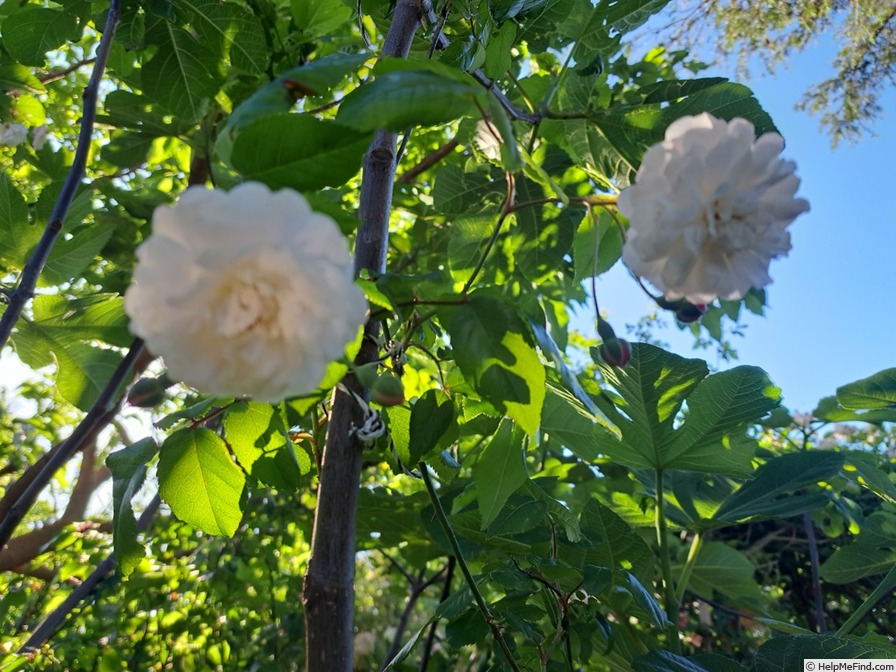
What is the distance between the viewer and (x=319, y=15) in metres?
1.05

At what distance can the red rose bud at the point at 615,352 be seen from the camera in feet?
2.21

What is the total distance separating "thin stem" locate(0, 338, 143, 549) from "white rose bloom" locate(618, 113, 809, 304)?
2.53ft

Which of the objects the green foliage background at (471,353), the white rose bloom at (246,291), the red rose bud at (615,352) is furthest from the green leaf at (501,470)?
the white rose bloom at (246,291)

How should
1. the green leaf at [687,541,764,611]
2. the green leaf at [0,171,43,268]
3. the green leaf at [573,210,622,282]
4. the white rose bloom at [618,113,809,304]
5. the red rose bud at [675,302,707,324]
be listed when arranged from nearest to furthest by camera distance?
1. the white rose bloom at [618,113,809,304]
2. the red rose bud at [675,302,707,324]
3. the green leaf at [573,210,622,282]
4. the green leaf at [0,171,43,268]
5. the green leaf at [687,541,764,611]

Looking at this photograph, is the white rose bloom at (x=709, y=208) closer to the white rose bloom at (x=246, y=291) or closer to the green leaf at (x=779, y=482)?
the white rose bloom at (x=246, y=291)

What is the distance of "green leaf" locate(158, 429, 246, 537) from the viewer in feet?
2.40

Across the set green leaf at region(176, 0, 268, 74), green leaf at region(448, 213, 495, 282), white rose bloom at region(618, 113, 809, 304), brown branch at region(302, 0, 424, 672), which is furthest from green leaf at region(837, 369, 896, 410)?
green leaf at region(176, 0, 268, 74)

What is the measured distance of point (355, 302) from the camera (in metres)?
A: 0.43

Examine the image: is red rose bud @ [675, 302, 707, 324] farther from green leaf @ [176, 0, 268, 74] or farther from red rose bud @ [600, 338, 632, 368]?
green leaf @ [176, 0, 268, 74]

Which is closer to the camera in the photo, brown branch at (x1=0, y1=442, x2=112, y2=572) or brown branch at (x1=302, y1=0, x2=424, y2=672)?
brown branch at (x1=302, y1=0, x2=424, y2=672)

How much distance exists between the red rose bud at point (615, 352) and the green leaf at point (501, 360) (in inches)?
4.7

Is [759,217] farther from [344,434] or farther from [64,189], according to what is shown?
[64,189]

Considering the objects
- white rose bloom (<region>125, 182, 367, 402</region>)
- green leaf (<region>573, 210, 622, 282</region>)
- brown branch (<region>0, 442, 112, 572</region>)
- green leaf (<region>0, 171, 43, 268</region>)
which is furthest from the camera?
brown branch (<region>0, 442, 112, 572</region>)

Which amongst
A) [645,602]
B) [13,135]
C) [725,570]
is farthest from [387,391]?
[13,135]
